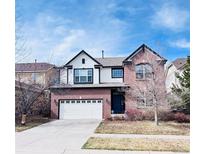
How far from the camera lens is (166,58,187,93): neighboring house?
1323 centimetres

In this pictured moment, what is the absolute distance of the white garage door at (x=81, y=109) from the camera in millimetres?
14898

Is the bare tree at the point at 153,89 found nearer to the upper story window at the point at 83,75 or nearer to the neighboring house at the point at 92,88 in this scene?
the neighboring house at the point at 92,88

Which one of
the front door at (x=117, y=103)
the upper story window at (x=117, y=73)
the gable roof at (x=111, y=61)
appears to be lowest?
the front door at (x=117, y=103)

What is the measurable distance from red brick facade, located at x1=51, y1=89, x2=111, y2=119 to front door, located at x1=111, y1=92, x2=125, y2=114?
1.32 m

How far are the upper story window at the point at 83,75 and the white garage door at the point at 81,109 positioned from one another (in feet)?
5.81

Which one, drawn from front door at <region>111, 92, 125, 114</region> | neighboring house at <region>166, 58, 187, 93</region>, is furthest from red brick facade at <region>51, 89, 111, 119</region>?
neighboring house at <region>166, 58, 187, 93</region>

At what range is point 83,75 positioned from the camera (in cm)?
1638

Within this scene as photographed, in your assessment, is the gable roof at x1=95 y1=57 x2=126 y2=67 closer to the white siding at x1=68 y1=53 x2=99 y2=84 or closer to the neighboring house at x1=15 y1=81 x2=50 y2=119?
the white siding at x1=68 y1=53 x2=99 y2=84

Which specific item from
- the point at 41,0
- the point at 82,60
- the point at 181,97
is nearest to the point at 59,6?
the point at 41,0

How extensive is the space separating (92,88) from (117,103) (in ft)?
7.54

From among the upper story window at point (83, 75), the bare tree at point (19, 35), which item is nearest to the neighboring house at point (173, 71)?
the upper story window at point (83, 75)

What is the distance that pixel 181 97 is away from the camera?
11.8 metres
